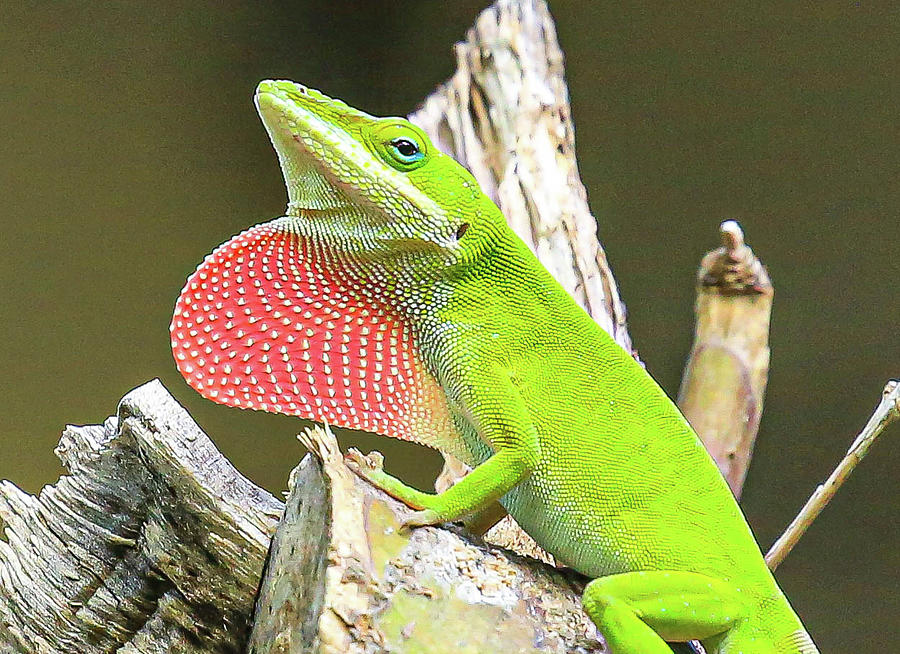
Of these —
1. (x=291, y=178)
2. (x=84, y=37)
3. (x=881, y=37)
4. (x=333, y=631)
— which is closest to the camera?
(x=333, y=631)

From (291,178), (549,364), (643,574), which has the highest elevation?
(291,178)

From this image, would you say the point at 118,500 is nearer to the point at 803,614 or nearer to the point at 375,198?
the point at 375,198

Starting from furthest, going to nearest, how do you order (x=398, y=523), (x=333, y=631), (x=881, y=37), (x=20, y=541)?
(x=881, y=37)
(x=20, y=541)
(x=398, y=523)
(x=333, y=631)

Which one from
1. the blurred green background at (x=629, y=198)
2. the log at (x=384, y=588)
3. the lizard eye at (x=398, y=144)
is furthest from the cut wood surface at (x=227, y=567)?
the blurred green background at (x=629, y=198)

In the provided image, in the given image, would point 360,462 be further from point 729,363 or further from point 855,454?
point 729,363

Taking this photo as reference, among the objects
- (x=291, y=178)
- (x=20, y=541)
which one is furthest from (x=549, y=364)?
(x=20, y=541)

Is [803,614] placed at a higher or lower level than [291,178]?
lower
